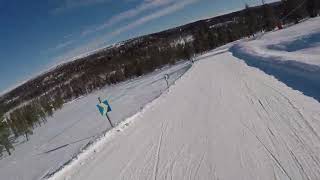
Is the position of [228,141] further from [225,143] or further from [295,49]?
[295,49]

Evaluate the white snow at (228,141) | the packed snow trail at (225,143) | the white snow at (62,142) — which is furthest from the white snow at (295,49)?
the white snow at (62,142)

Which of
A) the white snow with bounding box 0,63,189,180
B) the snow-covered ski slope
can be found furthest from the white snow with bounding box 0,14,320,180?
the white snow with bounding box 0,63,189,180

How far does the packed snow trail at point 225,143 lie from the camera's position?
5977 millimetres

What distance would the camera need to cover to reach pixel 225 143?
7609mm

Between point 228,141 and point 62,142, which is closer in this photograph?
point 228,141

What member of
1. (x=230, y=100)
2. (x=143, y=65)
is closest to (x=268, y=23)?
(x=143, y=65)

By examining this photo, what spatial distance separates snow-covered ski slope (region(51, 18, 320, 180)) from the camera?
5.98 m

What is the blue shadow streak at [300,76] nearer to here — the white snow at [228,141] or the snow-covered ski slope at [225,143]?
the white snow at [228,141]

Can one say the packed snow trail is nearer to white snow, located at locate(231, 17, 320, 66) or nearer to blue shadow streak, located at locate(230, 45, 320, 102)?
blue shadow streak, located at locate(230, 45, 320, 102)

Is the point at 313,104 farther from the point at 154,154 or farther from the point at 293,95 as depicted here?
the point at 154,154

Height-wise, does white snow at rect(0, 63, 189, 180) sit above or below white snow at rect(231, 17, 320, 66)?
below

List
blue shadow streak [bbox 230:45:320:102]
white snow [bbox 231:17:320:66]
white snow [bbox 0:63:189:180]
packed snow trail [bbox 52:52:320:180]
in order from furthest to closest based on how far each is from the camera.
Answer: white snow [bbox 0:63:189:180] → white snow [bbox 231:17:320:66] → blue shadow streak [bbox 230:45:320:102] → packed snow trail [bbox 52:52:320:180]

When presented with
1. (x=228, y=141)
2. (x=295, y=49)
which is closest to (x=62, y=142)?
(x=228, y=141)

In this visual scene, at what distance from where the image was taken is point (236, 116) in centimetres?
961
